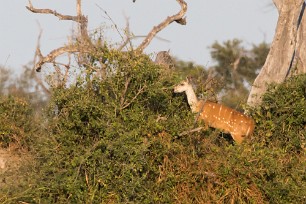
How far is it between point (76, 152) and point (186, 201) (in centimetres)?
125

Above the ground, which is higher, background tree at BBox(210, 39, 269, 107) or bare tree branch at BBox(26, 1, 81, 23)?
background tree at BBox(210, 39, 269, 107)

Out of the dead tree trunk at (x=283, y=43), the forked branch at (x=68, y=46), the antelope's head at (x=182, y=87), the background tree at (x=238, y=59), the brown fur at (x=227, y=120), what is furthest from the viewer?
the background tree at (x=238, y=59)

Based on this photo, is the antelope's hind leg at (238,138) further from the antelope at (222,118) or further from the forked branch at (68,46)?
the forked branch at (68,46)

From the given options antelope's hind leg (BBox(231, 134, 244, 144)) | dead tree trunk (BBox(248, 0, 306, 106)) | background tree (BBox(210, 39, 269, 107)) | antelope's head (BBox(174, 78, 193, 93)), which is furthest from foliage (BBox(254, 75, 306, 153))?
background tree (BBox(210, 39, 269, 107))

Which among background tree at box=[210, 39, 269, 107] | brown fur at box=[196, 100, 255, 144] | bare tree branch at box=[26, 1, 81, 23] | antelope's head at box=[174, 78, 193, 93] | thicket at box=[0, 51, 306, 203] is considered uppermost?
background tree at box=[210, 39, 269, 107]

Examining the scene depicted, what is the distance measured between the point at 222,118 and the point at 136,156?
2.26 m

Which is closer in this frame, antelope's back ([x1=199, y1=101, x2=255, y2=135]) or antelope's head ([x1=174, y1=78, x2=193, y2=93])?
antelope's head ([x1=174, y1=78, x2=193, y2=93])

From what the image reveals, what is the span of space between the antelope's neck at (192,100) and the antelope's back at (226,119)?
0.23 metres

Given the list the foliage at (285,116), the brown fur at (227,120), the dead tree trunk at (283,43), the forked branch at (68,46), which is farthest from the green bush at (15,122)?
the dead tree trunk at (283,43)

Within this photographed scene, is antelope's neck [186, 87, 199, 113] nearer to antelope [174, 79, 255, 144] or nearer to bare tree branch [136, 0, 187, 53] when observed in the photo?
antelope [174, 79, 255, 144]

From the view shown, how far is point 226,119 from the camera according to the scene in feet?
38.6

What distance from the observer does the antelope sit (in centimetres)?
1119

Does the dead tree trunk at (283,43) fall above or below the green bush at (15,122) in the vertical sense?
above

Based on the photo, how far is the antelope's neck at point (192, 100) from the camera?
1102cm
